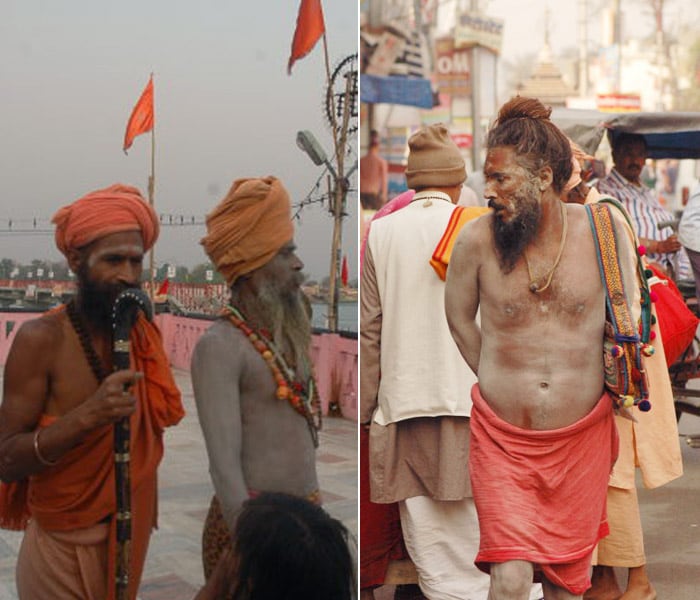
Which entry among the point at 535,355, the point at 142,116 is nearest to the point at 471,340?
the point at 535,355

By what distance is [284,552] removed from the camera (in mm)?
2697

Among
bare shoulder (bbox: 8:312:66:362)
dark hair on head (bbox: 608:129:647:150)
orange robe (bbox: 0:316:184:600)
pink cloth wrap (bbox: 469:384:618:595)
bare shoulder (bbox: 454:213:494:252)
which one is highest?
dark hair on head (bbox: 608:129:647:150)

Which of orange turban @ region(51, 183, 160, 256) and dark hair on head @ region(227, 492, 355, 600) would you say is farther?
dark hair on head @ region(227, 492, 355, 600)

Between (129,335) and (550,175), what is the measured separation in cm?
143

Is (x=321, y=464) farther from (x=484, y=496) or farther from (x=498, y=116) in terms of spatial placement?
(x=498, y=116)

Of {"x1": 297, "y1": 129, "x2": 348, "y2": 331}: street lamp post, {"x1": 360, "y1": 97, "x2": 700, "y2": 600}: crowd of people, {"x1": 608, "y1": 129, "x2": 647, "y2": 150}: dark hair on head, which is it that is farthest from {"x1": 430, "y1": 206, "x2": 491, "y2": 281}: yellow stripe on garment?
{"x1": 608, "y1": 129, "x2": 647, "y2": 150}: dark hair on head

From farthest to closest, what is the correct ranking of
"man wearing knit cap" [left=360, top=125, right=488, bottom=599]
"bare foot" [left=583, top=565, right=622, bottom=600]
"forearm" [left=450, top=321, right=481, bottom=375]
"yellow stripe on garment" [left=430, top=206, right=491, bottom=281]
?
"bare foot" [left=583, top=565, right=622, bottom=600] < "man wearing knit cap" [left=360, top=125, right=488, bottom=599] < "yellow stripe on garment" [left=430, top=206, right=491, bottom=281] < "forearm" [left=450, top=321, right=481, bottom=375]

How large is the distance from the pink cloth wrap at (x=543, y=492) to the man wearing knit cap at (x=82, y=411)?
3.76ft

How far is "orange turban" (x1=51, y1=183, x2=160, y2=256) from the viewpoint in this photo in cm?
251

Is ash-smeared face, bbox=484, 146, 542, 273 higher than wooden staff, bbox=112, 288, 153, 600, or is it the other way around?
ash-smeared face, bbox=484, 146, 542, 273

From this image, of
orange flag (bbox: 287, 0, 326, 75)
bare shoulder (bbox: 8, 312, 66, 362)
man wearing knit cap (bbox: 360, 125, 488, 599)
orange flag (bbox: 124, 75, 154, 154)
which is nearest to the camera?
bare shoulder (bbox: 8, 312, 66, 362)

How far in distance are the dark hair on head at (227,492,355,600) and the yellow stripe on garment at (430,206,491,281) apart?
1454 millimetres

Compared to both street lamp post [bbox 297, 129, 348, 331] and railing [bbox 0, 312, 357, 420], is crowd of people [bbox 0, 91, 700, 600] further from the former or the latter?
street lamp post [bbox 297, 129, 348, 331]

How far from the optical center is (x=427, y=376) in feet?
13.8
